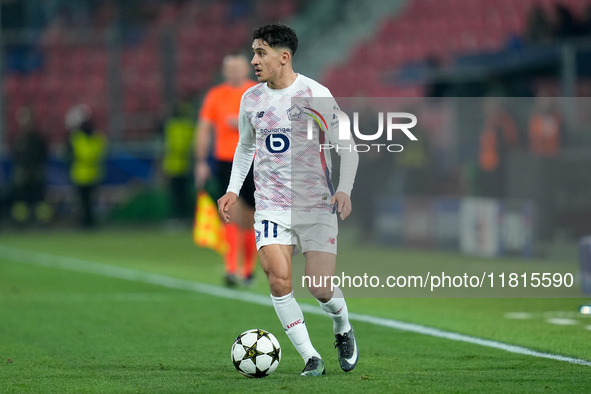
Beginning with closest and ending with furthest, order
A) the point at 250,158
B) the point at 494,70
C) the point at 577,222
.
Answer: the point at 250,158
the point at 577,222
the point at 494,70

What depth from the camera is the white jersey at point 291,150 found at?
563 centimetres

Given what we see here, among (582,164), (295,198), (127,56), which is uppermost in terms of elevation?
(127,56)

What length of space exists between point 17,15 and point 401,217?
11936 millimetres

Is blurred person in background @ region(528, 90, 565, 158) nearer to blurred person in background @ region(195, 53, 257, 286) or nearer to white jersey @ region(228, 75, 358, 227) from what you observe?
blurred person in background @ region(195, 53, 257, 286)

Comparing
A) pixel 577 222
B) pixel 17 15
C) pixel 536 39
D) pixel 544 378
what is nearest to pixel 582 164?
pixel 577 222

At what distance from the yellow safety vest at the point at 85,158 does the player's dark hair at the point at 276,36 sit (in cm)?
1502

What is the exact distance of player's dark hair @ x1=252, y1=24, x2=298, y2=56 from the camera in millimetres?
5570

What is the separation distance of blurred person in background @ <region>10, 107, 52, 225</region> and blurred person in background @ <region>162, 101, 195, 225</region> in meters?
2.21

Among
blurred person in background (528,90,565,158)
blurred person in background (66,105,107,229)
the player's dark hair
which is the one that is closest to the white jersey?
the player's dark hair

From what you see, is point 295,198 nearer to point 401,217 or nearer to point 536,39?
point 401,217

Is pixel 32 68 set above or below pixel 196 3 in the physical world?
Answer: below

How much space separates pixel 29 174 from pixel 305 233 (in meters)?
15.4

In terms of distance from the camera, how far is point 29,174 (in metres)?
20.3

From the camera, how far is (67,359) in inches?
253
